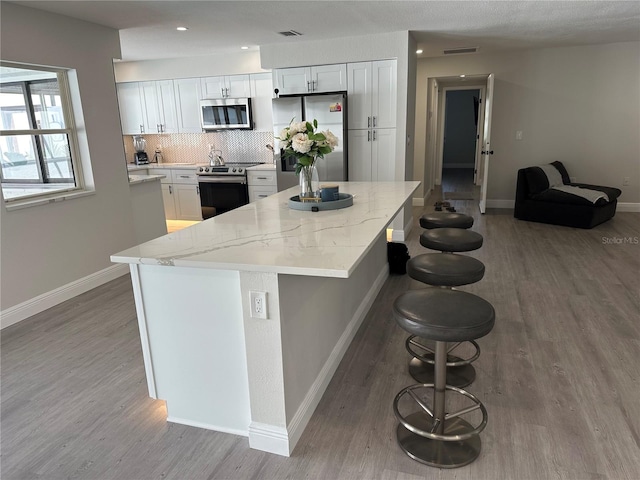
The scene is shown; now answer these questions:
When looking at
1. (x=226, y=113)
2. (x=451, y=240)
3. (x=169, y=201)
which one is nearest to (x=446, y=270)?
(x=451, y=240)

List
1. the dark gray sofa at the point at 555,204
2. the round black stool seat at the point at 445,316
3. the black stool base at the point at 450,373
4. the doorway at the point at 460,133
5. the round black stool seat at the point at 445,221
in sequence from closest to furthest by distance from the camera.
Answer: the round black stool seat at the point at 445,316 → the black stool base at the point at 450,373 → the round black stool seat at the point at 445,221 → the dark gray sofa at the point at 555,204 → the doorway at the point at 460,133

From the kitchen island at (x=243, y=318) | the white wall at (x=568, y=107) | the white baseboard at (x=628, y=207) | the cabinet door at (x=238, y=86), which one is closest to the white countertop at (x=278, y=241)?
the kitchen island at (x=243, y=318)

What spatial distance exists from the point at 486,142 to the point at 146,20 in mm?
4715

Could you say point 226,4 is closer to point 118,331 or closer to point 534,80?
point 118,331

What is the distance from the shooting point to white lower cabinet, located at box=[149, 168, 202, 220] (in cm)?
633

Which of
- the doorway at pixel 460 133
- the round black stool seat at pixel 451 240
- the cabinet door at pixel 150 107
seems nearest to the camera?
the round black stool seat at pixel 451 240

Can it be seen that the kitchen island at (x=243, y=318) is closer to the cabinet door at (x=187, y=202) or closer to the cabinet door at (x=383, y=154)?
the cabinet door at (x=383, y=154)

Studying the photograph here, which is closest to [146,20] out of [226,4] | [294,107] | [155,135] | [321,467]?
[226,4]

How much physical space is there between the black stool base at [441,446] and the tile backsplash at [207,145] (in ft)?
16.4

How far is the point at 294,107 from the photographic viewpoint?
5.19 meters

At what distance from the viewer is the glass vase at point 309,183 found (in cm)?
271

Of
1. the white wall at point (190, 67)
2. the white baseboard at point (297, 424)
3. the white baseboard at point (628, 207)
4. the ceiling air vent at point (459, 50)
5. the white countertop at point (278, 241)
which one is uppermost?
the ceiling air vent at point (459, 50)

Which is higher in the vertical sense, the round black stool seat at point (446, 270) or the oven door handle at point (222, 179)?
the oven door handle at point (222, 179)

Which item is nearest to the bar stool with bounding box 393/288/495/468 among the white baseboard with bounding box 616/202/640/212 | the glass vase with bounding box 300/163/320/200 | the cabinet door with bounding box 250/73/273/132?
the glass vase with bounding box 300/163/320/200
